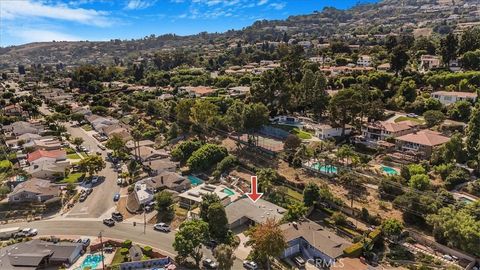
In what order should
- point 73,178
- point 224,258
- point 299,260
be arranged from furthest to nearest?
point 73,178, point 299,260, point 224,258

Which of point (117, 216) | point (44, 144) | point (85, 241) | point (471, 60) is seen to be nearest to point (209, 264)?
point (85, 241)

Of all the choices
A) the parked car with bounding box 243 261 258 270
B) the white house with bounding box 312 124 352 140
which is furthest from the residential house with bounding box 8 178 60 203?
the white house with bounding box 312 124 352 140

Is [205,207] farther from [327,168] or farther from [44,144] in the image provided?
[44,144]

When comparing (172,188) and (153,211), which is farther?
(172,188)

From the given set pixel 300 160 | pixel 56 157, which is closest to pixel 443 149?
pixel 300 160

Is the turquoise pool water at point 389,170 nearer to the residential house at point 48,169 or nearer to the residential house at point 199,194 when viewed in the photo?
the residential house at point 199,194

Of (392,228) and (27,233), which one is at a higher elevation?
(392,228)

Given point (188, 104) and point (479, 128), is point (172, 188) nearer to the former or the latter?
point (188, 104)
